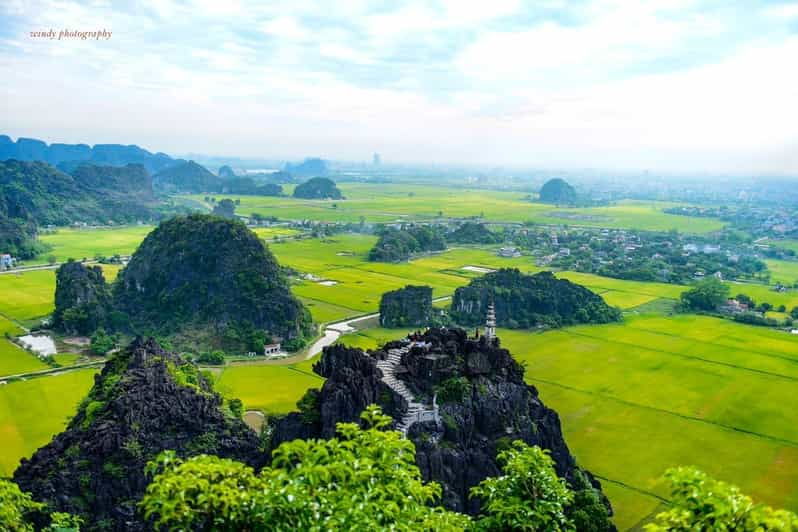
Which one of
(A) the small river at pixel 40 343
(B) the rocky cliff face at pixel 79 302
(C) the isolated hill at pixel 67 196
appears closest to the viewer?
(A) the small river at pixel 40 343

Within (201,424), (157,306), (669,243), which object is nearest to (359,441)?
(201,424)

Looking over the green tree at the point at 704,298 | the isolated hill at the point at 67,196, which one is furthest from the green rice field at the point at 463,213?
the green tree at the point at 704,298

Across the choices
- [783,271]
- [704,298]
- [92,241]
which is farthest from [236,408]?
[783,271]

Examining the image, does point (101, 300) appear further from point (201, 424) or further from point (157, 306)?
point (201, 424)

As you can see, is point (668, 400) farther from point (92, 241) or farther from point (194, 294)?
point (92, 241)

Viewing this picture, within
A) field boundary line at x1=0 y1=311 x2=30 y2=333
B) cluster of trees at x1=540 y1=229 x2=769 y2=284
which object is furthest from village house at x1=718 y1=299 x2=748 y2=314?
field boundary line at x1=0 y1=311 x2=30 y2=333

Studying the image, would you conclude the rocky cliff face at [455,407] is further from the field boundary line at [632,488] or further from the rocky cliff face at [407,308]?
the rocky cliff face at [407,308]
